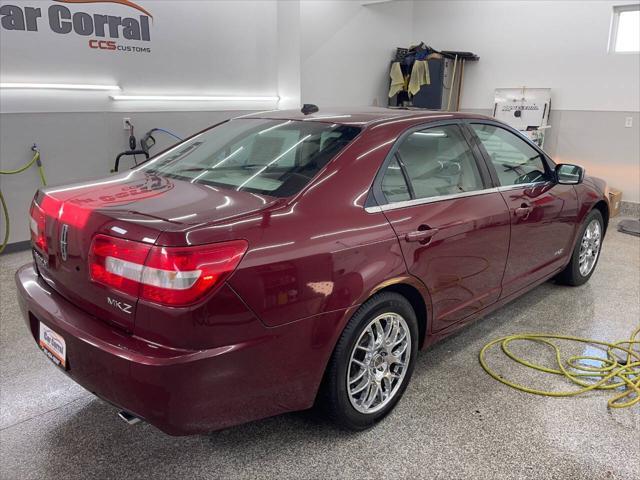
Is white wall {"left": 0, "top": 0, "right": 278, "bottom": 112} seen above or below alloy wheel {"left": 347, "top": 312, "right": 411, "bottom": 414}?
above

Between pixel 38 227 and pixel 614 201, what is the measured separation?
6.42 m

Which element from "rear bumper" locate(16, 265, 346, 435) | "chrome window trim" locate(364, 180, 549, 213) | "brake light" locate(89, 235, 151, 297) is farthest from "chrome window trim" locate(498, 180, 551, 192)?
"brake light" locate(89, 235, 151, 297)

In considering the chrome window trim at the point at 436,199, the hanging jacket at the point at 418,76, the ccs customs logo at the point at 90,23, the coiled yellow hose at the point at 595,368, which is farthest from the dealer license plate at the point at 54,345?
the hanging jacket at the point at 418,76

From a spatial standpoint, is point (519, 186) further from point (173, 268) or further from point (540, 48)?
point (540, 48)

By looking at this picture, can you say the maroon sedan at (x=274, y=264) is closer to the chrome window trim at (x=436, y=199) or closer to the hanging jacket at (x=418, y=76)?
the chrome window trim at (x=436, y=199)

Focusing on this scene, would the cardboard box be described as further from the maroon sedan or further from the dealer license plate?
the dealer license plate

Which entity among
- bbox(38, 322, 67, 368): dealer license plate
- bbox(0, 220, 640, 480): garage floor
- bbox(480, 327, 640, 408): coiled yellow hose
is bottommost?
bbox(0, 220, 640, 480): garage floor

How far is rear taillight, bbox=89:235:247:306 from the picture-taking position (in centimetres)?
136

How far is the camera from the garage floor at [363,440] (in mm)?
1777

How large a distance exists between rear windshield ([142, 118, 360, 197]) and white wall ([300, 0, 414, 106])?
4.78 m

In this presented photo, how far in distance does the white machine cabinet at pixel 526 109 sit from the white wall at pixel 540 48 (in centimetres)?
12

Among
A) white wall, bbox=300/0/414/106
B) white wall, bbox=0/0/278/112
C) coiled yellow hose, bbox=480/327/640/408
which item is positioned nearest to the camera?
coiled yellow hose, bbox=480/327/640/408

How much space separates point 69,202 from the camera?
1684 millimetres

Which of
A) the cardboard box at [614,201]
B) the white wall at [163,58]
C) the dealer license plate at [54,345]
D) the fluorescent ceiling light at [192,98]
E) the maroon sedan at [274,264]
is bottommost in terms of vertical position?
the cardboard box at [614,201]
